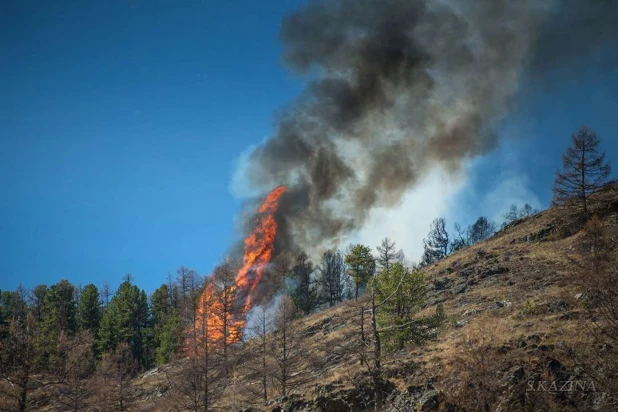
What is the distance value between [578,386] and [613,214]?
38470 mm

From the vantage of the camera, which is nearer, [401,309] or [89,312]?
[401,309]

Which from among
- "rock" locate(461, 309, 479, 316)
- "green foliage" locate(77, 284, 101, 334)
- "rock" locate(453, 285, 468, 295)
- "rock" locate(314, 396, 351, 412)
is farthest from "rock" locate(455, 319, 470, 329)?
"green foliage" locate(77, 284, 101, 334)

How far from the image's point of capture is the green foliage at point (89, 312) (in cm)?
6511

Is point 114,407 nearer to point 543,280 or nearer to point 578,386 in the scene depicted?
point 578,386

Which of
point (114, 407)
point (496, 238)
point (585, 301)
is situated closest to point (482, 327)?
point (585, 301)

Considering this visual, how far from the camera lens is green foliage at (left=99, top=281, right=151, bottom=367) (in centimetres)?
6066

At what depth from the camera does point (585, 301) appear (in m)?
25.7

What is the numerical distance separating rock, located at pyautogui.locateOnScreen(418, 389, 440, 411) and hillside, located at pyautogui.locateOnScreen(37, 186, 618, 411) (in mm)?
44

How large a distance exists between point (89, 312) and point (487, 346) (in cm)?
6381

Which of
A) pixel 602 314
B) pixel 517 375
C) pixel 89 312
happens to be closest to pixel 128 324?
pixel 89 312

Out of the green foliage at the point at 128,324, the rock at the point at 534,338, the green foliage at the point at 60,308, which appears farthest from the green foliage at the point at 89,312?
the rock at the point at 534,338

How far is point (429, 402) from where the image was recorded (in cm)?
1872

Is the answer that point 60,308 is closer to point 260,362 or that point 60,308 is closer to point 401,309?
point 260,362

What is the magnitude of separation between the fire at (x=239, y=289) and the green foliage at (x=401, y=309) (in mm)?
14431
